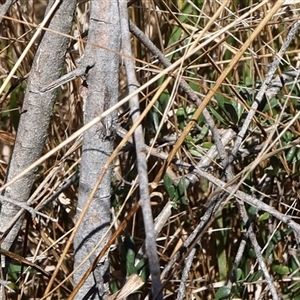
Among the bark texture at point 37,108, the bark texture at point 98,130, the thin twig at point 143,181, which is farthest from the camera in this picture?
the bark texture at point 37,108

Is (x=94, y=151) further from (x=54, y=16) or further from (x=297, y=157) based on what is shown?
(x=297, y=157)

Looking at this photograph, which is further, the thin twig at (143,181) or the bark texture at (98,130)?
the bark texture at (98,130)

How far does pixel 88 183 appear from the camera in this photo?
84 centimetres

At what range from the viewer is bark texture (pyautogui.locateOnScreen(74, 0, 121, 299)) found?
77cm

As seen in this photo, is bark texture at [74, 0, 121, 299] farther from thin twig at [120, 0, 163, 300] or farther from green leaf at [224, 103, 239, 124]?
green leaf at [224, 103, 239, 124]

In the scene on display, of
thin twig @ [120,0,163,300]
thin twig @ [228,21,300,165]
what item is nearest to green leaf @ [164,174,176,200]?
thin twig @ [228,21,300,165]

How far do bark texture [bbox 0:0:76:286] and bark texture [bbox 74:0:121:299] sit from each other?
0.32 ft

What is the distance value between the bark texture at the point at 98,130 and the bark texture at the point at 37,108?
0.10m

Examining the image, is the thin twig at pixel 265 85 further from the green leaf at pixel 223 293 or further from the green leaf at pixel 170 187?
the green leaf at pixel 223 293

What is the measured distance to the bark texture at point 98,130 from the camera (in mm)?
769

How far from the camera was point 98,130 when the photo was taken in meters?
0.81

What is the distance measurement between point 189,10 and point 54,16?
435 millimetres

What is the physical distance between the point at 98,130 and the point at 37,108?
15 centimetres

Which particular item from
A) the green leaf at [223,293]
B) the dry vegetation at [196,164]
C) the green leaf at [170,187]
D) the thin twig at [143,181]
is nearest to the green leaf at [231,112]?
the dry vegetation at [196,164]
